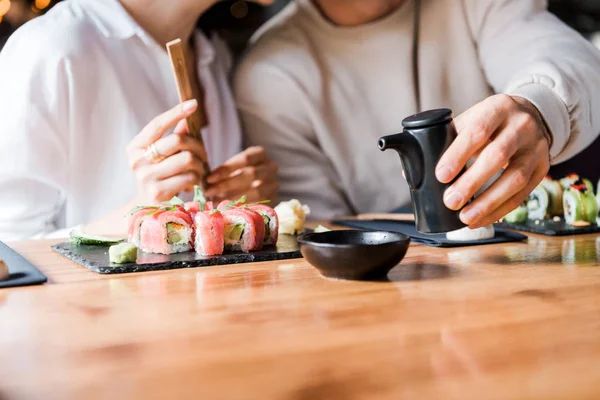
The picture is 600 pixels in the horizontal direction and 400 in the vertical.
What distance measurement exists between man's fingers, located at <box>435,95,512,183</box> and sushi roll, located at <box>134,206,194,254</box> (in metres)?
0.51

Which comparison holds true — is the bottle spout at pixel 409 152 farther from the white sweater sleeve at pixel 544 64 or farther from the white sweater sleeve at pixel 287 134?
the white sweater sleeve at pixel 287 134

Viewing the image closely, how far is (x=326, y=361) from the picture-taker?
0.68m

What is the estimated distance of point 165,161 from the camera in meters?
1.70

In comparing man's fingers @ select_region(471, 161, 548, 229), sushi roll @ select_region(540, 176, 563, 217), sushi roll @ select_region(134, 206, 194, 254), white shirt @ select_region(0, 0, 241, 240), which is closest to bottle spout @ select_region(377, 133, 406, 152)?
man's fingers @ select_region(471, 161, 548, 229)

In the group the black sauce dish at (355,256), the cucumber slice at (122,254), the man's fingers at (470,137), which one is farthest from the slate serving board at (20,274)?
the man's fingers at (470,137)

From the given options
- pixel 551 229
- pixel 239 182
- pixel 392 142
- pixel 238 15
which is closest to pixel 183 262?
pixel 392 142

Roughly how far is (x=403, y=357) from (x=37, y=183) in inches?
62.2

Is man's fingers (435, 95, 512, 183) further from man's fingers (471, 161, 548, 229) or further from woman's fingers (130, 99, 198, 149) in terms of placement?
woman's fingers (130, 99, 198, 149)

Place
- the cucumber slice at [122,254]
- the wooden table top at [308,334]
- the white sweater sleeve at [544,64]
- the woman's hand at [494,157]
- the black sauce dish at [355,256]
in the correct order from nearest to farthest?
1. the wooden table top at [308,334]
2. the black sauce dish at [355,256]
3. the woman's hand at [494,157]
4. the cucumber slice at [122,254]
5. the white sweater sleeve at [544,64]

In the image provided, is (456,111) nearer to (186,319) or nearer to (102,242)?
(102,242)

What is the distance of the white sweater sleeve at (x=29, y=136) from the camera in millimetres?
1886

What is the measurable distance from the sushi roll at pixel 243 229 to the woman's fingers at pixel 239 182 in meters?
0.55

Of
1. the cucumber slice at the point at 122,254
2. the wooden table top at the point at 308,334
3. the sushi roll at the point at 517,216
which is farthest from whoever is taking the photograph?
the sushi roll at the point at 517,216

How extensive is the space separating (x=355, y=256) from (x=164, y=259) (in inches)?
16.3
